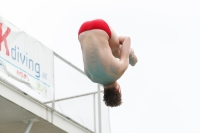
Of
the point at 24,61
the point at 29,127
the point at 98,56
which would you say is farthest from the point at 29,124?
the point at 98,56

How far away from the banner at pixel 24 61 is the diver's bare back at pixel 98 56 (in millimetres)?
6208

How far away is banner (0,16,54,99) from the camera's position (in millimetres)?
14539

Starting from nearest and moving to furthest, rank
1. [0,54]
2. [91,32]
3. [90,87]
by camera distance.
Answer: [91,32], [0,54], [90,87]

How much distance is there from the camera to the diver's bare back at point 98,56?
8273 mm

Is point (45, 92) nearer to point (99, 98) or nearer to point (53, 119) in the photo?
point (53, 119)

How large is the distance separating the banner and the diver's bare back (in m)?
6.21

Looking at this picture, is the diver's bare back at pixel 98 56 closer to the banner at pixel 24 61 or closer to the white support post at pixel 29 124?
the banner at pixel 24 61

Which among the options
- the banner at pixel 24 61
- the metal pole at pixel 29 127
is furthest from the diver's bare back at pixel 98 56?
the metal pole at pixel 29 127

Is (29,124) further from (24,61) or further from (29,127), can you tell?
(24,61)

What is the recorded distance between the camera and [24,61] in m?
14.9

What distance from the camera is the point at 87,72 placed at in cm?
845

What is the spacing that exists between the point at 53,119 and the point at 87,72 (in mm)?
7479

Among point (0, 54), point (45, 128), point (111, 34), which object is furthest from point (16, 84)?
point (111, 34)

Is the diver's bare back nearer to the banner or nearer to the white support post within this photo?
the banner
